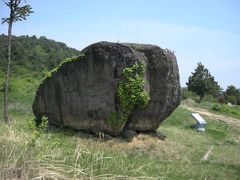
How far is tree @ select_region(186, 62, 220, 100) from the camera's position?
41100 mm

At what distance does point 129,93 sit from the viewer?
13.6m

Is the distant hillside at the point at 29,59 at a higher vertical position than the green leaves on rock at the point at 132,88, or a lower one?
higher

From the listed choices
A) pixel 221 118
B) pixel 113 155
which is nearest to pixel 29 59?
pixel 221 118

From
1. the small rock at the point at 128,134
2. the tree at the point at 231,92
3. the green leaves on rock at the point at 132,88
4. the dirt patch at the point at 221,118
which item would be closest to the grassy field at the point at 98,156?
the small rock at the point at 128,134

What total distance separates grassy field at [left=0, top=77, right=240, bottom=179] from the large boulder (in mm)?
514

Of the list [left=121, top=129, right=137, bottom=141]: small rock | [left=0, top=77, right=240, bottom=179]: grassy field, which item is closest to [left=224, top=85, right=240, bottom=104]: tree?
[left=0, top=77, right=240, bottom=179]: grassy field

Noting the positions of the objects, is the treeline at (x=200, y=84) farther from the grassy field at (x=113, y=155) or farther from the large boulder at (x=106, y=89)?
the large boulder at (x=106, y=89)

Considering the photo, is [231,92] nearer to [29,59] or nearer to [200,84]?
[200,84]

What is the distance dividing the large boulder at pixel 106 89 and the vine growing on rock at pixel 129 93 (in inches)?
1.4

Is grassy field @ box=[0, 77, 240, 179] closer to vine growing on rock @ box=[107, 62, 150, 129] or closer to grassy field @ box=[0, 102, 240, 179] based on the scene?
grassy field @ box=[0, 102, 240, 179]

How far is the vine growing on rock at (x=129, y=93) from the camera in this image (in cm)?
1364

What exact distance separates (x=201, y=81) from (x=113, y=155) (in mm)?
33446

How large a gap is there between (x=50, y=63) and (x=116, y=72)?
30821 millimetres

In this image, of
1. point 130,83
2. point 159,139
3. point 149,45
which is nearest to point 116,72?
point 130,83
